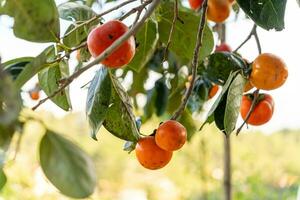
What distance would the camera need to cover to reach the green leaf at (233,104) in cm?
58

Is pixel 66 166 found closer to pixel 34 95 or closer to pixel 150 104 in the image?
pixel 34 95

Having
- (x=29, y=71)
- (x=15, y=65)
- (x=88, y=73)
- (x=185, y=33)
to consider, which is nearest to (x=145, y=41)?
(x=185, y=33)

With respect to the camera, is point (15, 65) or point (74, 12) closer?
point (15, 65)

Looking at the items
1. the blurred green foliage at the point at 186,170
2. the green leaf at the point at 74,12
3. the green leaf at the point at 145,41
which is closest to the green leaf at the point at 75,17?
the green leaf at the point at 74,12

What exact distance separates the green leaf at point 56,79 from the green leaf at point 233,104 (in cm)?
17

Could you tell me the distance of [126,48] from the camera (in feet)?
1.63

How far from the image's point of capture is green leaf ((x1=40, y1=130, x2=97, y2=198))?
43 cm

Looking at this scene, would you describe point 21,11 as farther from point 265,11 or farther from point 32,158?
point 32,158

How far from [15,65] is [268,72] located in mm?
257

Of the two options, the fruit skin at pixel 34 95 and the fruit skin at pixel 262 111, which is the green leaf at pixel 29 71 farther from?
the fruit skin at pixel 34 95

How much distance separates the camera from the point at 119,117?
0.64m

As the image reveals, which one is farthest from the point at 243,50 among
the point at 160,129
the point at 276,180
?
Answer: the point at 276,180

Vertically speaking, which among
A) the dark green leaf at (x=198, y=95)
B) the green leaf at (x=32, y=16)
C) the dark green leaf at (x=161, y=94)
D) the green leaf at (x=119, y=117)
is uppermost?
the green leaf at (x=32, y=16)

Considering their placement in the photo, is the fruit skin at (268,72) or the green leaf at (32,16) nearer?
the green leaf at (32,16)
